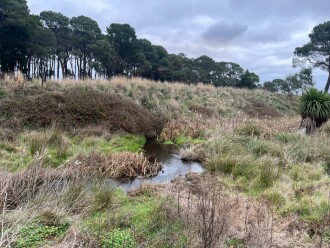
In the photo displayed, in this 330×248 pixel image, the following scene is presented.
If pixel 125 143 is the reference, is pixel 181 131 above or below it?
above

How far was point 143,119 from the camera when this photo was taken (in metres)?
15.4

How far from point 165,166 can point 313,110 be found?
271 inches

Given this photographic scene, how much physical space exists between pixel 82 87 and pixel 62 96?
277cm

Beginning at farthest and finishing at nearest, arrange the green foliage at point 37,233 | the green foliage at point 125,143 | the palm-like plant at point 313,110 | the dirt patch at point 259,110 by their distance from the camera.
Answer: the dirt patch at point 259,110 < the palm-like plant at point 313,110 < the green foliage at point 125,143 < the green foliage at point 37,233

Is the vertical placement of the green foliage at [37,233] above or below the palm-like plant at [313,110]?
below

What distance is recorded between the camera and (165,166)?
966 centimetres

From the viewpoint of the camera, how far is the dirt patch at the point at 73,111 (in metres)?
12.2

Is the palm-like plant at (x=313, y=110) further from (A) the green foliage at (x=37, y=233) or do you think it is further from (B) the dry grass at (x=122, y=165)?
(A) the green foliage at (x=37, y=233)

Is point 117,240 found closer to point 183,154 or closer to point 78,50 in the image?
point 183,154

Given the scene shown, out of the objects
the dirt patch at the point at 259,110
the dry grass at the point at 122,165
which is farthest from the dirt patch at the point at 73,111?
the dirt patch at the point at 259,110

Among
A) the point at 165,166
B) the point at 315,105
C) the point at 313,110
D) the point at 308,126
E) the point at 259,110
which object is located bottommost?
the point at 165,166

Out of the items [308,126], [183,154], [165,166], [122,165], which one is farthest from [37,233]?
[308,126]

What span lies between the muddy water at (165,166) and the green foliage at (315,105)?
5589 mm

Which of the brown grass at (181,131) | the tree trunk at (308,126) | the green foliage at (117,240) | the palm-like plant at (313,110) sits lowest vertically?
the brown grass at (181,131)
